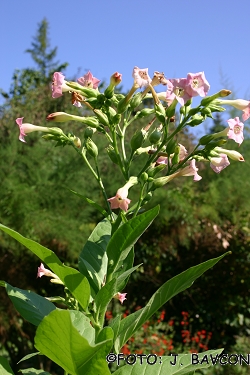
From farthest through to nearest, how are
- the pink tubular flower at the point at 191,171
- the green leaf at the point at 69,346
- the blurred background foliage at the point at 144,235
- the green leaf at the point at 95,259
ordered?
the blurred background foliage at the point at 144,235 < the pink tubular flower at the point at 191,171 < the green leaf at the point at 95,259 < the green leaf at the point at 69,346

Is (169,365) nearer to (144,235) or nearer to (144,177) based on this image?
(144,177)

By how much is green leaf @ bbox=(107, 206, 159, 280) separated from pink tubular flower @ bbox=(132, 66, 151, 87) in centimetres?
44

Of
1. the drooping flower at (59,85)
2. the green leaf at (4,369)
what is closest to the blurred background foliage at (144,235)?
the drooping flower at (59,85)

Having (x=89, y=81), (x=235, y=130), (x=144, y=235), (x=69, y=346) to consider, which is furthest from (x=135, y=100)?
(x=144, y=235)

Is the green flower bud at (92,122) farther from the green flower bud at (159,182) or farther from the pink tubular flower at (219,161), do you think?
the pink tubular flower at (219,161)

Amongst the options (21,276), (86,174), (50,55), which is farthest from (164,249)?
(50,55)

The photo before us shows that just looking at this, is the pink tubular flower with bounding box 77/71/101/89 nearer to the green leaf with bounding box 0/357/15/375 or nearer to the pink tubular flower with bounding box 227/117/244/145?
the pink tubular flower with bounding box 227/117/244/145

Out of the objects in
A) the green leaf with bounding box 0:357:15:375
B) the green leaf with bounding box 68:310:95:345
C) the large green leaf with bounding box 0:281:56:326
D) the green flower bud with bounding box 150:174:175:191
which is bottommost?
the green leaf with bounding box 0:357:15:375

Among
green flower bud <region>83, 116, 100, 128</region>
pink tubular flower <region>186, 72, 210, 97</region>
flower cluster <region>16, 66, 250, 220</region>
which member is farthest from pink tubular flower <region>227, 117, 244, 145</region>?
green flower bud <region>83, 116, 100, 128</region>

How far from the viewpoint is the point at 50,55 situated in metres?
27.4

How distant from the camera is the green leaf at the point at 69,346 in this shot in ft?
2.83

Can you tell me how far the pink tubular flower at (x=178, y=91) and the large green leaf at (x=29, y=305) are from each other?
23.8 inches

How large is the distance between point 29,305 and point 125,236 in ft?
1.01

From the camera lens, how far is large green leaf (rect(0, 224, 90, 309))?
1042mm
